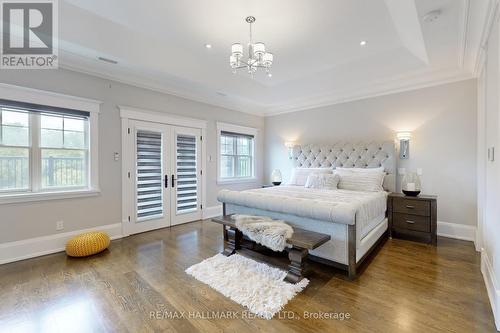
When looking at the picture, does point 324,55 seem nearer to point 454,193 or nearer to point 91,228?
point 454,193

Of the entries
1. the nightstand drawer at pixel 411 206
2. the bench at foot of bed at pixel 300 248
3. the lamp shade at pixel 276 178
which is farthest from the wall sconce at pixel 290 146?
the bench at foot of bed at pixel 300 248

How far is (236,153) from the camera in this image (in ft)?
20.6

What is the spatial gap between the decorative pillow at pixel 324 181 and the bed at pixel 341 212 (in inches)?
8.5

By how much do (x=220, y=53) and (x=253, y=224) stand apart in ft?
9.07

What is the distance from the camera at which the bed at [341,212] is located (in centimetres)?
263

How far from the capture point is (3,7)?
264 cm

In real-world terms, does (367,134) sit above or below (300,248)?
above

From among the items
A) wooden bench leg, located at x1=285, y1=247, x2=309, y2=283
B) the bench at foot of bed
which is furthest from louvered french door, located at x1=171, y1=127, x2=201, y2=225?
wooden bench leg, located at x1=285, y1=247, x2=309, y2=283

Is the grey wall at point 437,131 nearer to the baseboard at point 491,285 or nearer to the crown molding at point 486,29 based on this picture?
the crown molding at point 486,29

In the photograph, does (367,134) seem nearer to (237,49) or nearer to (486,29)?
(486,29)

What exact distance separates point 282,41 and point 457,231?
4.29 meters

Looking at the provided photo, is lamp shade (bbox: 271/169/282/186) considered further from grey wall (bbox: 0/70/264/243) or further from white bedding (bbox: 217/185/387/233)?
grey wall (bbox: 0/70/264/243)

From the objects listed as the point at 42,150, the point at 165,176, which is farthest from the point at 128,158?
the point at 42,150

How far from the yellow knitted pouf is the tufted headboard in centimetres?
444
